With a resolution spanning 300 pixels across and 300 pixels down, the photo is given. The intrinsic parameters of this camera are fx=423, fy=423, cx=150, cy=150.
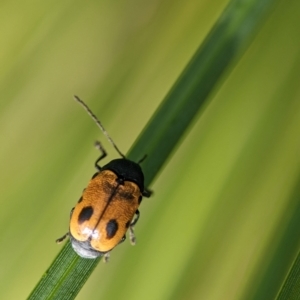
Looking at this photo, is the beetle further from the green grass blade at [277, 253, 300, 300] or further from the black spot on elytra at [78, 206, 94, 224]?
the green grass blade at [277, 253, 300, 300]

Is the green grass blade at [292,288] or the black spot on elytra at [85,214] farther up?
the green grass blade at [292,288]

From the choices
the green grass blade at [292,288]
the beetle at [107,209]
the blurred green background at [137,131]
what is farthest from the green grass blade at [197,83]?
the green grass blade at [292,288]

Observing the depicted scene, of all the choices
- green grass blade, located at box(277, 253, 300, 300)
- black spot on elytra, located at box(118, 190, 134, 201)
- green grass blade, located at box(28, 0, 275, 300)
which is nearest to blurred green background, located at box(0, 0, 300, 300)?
green grass blade, located at box(28, 0, 275, 300)

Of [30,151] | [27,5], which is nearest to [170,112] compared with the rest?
[30,151]

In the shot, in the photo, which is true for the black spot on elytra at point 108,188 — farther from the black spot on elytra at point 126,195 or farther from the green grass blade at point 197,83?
the green grass blade at point 197,83

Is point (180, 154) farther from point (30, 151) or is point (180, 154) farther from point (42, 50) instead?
point (42, 50)

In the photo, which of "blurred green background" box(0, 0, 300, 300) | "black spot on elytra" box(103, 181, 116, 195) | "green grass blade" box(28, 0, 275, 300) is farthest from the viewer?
"blurred green background" box(0, 0, 300, 300)
